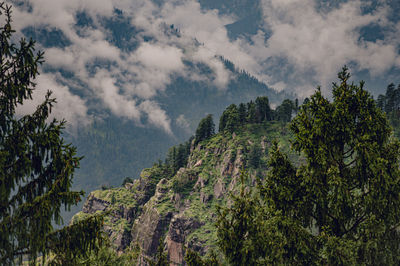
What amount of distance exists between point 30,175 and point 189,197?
Result: 131302 mm

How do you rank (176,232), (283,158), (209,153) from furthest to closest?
(209,153), (176,232), (283,158)

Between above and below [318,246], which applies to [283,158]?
above

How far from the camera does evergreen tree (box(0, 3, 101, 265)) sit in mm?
8484

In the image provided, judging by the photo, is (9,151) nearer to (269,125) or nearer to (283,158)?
(283,158)

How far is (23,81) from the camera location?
32.2 feet

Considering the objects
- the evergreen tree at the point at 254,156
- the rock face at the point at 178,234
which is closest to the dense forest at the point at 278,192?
the rock face at the point at 178,234

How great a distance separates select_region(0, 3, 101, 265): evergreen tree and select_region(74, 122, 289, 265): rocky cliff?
104493mm

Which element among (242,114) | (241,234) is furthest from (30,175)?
(242,114)

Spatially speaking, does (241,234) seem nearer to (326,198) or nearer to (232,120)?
(326,198)

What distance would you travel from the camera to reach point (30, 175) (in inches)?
370

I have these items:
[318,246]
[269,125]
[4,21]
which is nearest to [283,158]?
A: [318,246]

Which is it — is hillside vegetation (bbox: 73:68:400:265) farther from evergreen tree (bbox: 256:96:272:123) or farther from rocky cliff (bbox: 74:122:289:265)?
evergreen tree (bbox: 256:96:272:123)

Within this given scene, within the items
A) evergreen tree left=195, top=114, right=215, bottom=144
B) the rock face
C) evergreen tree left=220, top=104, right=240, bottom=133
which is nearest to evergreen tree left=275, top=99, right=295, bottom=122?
evergreen tree left=220, top=104, right=240, bottom=133

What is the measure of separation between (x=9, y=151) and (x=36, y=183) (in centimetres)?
142
